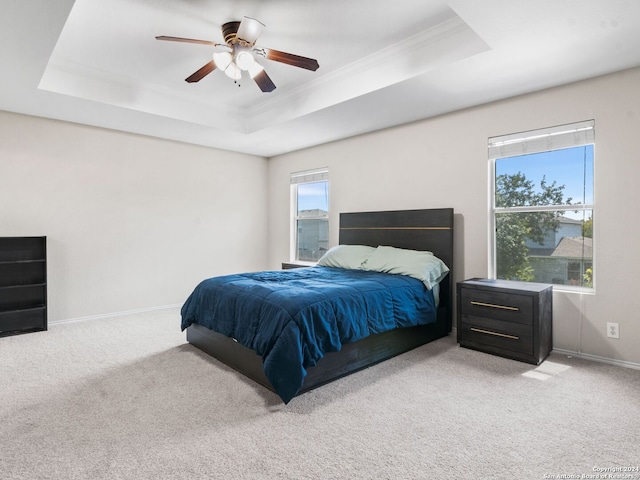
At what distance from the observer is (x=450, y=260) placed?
3.87 metres

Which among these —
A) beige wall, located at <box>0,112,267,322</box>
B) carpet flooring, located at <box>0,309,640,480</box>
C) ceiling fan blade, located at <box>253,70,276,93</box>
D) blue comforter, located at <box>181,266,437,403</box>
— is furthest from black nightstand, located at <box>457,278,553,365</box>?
beige wall, located at <box>0,112,267,322</box>

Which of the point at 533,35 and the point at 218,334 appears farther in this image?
the point at 218,334

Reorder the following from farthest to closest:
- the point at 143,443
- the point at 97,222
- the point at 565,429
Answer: the point at 97,222 < the point at 565,429 < the point at 143,443

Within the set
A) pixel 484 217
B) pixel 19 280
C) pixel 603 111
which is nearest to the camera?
pixel 603 111

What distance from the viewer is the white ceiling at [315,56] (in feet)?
7.60

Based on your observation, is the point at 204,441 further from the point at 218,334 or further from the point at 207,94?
the point at 207,94

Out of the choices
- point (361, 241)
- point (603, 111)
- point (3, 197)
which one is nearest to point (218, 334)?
point (361, 241)

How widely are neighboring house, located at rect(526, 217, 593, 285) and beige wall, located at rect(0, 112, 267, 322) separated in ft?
13.7

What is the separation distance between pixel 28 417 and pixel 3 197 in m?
2.84

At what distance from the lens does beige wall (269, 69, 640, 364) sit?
2910mm

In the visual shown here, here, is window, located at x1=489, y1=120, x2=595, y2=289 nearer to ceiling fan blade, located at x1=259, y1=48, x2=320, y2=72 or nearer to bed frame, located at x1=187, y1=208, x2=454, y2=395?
bed frame, located at x1=187, y1=208, x2=454, y2=395

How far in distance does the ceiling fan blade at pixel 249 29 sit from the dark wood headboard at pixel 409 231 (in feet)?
8.07

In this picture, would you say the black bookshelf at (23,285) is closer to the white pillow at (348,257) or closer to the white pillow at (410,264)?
the white pillow at (348,257)

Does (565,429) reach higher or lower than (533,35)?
lower
